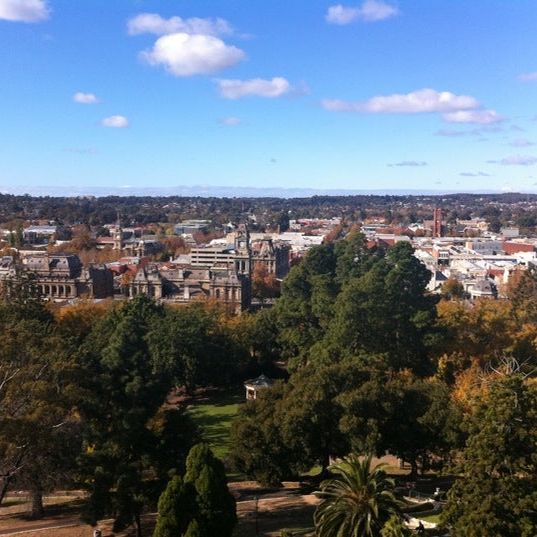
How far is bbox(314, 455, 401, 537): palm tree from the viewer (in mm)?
18125

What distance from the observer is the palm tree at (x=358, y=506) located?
1812 centimetres

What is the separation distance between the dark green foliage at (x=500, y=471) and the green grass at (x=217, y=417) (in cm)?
1453

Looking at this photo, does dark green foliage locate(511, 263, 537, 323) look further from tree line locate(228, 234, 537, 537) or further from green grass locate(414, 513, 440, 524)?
green grass locate(414, 513, 440, 524)

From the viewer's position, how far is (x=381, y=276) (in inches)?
1761

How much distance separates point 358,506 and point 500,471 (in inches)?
160

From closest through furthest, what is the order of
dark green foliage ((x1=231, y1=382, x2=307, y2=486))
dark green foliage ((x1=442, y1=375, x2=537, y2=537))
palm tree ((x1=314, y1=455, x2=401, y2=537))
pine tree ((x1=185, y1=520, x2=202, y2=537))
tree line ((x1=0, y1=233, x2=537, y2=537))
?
dark green foliage ((x1=442, y1=375, x2=537, y2=537)) → palm tree ((x1=314, y1=455, x2=401, y2=537)) → pine tree ((x1=185, y1=520, x2=202, y2=537)) → tree line ((x1=0, y1=233, x2=537, y2=537)) → dark green foliage ((x1=231, y1=382, x2=307, y2=486))

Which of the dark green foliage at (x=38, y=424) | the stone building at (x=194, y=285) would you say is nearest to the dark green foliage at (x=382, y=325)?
the dark green foliage at (x=38, y=424)

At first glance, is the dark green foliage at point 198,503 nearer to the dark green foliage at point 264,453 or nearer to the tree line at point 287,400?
the tree line at point 287,400

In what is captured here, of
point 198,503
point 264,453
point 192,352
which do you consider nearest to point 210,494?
point 198,503

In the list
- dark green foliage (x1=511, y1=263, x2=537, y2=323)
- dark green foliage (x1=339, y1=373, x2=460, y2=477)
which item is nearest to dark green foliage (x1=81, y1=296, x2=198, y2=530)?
dark green foliage (x1=339, y1=373, x2=460, y2=477)

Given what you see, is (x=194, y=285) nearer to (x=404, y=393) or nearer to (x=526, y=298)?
(x=526, y=298)

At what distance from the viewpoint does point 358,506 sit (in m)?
18.3

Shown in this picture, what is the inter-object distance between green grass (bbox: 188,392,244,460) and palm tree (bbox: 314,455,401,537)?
12.4 metres

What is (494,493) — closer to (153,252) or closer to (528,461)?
(528,461)
